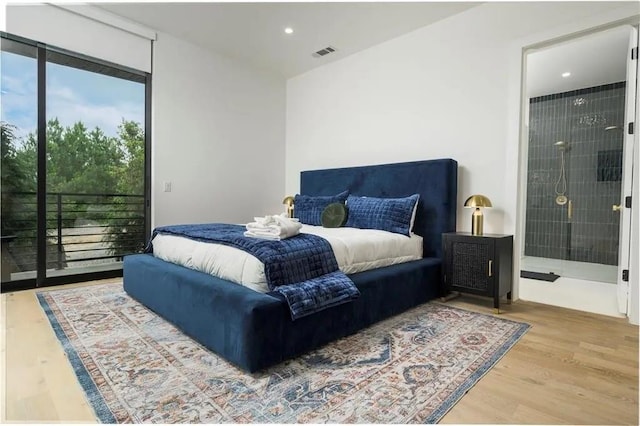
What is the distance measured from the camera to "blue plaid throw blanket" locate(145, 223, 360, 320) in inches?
73.4

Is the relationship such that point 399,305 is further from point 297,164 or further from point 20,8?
point 20,8

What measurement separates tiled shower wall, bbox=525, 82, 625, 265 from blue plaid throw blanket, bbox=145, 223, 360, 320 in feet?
13.9

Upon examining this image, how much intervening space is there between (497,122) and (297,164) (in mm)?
2795

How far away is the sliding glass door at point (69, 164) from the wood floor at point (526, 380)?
1.16 metres

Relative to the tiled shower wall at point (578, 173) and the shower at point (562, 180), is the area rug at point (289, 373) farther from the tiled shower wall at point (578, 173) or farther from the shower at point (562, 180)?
the shower at point (562, 180)

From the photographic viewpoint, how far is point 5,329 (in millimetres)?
2215

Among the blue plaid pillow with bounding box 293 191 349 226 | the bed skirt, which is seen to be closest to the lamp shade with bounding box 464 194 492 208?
the bed skirt

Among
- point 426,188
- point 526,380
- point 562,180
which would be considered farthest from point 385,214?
point 562,180

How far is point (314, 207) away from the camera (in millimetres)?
3809

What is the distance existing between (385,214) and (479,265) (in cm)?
91

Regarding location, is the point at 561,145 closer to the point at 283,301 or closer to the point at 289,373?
the point at 283,301

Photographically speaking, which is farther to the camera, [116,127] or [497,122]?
[116,127]

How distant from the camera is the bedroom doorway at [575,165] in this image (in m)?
4.20

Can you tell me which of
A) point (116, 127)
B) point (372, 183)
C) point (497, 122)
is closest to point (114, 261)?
point (116, 127)
